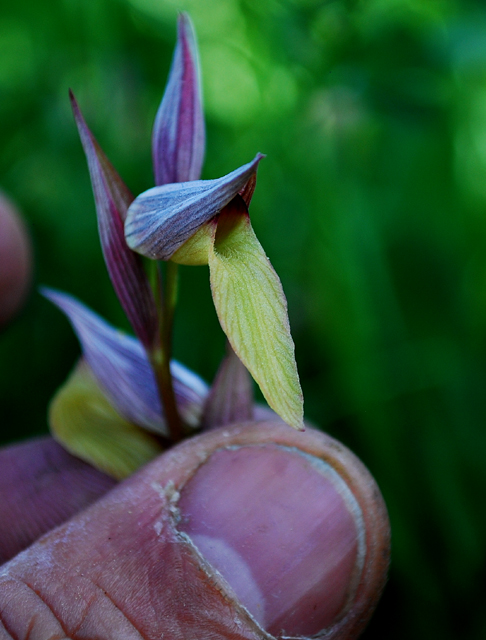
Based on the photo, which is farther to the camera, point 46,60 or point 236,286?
point 46,60

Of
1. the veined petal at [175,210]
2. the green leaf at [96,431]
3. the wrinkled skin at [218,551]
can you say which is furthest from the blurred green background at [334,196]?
the veined petal at [175,210]

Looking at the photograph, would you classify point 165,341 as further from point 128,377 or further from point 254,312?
point 254,312

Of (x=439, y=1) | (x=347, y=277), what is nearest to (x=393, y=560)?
(x=347, y=277)

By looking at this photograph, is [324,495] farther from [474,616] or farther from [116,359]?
[474,616]

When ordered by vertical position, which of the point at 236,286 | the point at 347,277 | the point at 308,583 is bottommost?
the point at 308,583

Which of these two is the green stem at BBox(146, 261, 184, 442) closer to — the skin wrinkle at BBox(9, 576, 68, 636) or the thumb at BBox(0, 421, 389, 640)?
the thumb at BBox(0, 421, 389, 640)

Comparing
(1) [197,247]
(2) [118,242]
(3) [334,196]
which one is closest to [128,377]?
(2) [118,242]
